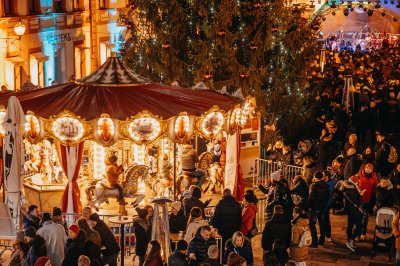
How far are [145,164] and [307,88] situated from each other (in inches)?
321

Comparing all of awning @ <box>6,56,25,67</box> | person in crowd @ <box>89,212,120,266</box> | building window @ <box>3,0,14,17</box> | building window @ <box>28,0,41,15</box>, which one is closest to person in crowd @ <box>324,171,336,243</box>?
person in crowd @ <box>89,212,120,266</box>

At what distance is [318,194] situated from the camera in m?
18.5

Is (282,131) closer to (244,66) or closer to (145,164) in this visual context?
(244,66)

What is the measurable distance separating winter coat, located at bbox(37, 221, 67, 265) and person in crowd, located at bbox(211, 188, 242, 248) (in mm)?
3027

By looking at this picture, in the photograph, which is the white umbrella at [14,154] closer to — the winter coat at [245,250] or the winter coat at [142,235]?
the winter coat at [142,235]

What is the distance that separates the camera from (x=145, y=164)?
21688mm

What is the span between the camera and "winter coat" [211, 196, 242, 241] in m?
16.9

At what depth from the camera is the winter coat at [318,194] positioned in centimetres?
1847

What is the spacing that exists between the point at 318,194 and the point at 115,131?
4.13m

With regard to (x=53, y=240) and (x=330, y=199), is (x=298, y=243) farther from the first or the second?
(x=53, y=240)

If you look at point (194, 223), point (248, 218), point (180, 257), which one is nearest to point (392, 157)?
point (248, 218)

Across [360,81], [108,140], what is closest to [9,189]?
[108,140]

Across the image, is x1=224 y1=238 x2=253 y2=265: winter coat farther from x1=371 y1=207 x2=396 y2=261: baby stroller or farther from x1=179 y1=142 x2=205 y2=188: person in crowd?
x1=179 y1=142 x2=205 y2=188: person in crowd

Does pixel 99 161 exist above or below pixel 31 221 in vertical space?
above
